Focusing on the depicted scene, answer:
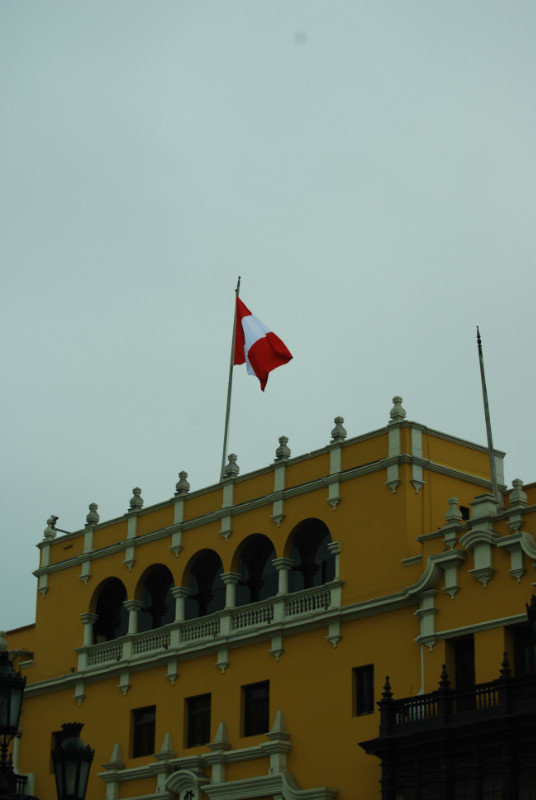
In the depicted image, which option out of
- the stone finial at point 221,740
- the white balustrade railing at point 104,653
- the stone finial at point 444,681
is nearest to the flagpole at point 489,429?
the stone finial at point 444,681

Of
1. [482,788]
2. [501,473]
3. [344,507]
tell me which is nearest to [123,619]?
[344,507]

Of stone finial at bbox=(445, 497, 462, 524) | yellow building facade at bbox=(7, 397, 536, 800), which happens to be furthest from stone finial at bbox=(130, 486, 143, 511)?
stone finial at bbox=(445, 497, 462, 524)

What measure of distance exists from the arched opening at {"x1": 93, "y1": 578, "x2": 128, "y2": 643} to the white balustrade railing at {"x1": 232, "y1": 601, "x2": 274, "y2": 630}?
21.4 ft

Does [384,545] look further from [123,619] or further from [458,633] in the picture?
[123,619]

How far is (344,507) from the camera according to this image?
38562 mm

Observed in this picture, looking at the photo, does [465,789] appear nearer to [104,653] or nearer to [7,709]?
[7,709]

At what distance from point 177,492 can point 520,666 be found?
15.1m

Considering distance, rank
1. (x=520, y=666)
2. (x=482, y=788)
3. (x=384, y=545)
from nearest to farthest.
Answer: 1. (x=482, y=788)
2. (x=520, y=666)
3. (x=384, y=545)

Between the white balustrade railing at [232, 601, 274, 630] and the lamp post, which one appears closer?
the lamp post

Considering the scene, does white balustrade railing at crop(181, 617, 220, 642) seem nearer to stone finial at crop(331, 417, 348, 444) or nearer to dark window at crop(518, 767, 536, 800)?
stone finial at crop(331, 417, 348, 444)

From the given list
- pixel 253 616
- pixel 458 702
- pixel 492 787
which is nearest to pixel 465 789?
pixel 492 787

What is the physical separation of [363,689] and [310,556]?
4.69 m

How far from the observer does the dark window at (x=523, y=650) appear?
3297 cm

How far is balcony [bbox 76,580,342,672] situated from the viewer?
38.2m
